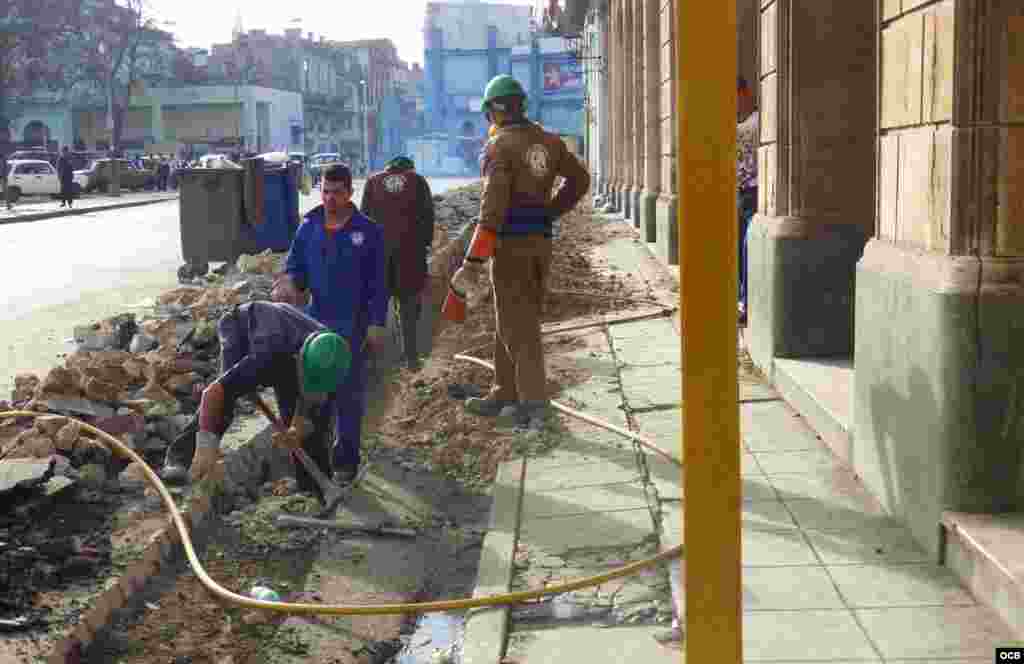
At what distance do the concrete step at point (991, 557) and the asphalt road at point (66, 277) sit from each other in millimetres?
7404

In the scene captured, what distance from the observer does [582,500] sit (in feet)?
19.6

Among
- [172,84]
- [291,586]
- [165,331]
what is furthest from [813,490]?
[172,84]

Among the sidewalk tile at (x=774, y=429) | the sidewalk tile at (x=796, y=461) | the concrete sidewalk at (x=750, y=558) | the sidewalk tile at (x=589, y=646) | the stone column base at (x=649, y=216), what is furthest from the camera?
the stone column base at (x=649, y=216)

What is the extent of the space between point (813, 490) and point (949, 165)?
175cm

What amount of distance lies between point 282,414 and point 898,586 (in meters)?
3.52

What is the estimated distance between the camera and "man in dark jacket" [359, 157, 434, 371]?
10.4 meters

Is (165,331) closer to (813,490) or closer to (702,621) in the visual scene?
(813,490)

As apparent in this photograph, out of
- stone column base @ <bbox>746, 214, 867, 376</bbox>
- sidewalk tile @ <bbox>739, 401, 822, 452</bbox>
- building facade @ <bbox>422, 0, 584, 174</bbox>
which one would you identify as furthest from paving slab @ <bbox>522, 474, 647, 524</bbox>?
building facade @ <bbox>422, 0, 584, 174</bbox>

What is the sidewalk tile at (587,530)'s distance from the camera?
536 cm

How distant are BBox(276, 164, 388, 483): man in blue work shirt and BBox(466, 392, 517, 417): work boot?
1102mm

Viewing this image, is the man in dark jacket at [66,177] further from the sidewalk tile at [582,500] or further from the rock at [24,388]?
the sidewalk tile at [582,500]

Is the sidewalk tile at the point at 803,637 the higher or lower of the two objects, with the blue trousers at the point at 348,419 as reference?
lower

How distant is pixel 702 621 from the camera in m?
2.58

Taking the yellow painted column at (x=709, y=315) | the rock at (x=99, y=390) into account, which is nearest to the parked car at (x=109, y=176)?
the rock at (x=99, y=390)
